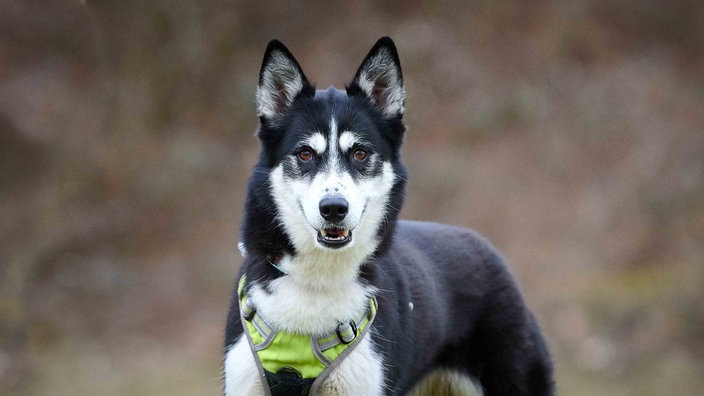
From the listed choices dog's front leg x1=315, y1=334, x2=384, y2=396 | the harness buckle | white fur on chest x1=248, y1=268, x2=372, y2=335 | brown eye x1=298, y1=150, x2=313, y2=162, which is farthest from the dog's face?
dog's front leg x1=315, y1=334, x2=384, y2=396

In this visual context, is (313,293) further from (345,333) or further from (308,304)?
(345,333)

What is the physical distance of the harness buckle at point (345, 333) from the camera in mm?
3590

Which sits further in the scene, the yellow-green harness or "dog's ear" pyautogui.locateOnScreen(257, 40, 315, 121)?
"dog's ear" pyautogui.locateOnScreen(257, 40, 315, 121)

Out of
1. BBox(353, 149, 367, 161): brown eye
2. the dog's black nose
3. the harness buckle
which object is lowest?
the harness buckle

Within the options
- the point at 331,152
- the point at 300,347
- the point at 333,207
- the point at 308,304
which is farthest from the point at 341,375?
the point at 331,152

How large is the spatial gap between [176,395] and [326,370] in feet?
11.5

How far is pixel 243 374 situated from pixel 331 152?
3.07ft

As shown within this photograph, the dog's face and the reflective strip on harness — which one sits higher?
the dog's face

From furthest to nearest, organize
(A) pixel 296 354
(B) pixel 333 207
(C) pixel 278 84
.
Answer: (C) pixel 278 84 → (A) pixel 296 354 → (B) pixel 333 207

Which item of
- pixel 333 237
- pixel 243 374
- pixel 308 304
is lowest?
pixel 243 374

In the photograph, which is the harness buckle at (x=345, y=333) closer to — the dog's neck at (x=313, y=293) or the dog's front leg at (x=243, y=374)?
the dog's neck at (x=313, y=293)

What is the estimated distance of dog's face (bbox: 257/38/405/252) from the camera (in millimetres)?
3559

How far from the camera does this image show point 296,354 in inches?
141

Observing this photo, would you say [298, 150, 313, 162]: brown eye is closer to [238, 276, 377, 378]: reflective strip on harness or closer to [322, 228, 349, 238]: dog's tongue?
[322, 228, 349, 238]: dog's tongue
